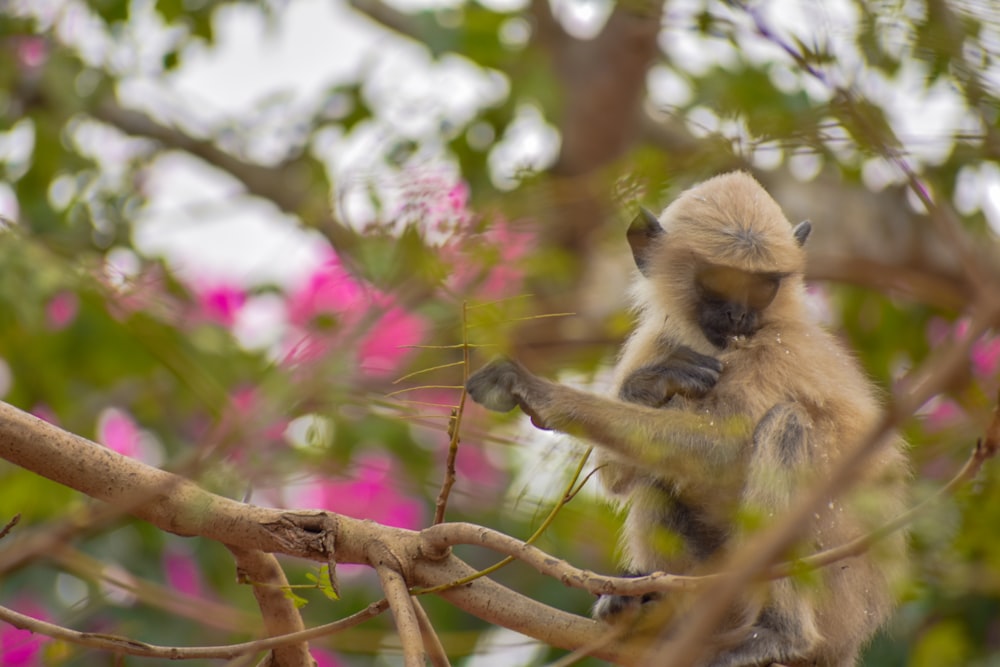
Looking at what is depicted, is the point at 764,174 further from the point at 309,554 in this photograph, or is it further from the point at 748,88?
the point at 309,554

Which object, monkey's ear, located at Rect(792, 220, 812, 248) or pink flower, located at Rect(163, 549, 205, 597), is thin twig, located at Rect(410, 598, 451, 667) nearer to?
monkey's ear, located at Rect(792, 220, 812, 248)

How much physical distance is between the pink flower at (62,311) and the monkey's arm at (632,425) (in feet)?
9.60

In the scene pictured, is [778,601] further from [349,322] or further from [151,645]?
[151,645]

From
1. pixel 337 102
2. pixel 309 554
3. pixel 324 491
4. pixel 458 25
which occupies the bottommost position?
pixel 324 491

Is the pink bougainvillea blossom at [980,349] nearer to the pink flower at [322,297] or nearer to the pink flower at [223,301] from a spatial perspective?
the pink flower at [322,297]

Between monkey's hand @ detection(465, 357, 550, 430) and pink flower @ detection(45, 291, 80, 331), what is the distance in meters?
2.89

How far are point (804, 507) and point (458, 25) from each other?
5875 mm

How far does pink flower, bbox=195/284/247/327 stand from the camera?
261 inches

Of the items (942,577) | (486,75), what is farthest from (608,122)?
(942,577)

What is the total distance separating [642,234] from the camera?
15.0ft

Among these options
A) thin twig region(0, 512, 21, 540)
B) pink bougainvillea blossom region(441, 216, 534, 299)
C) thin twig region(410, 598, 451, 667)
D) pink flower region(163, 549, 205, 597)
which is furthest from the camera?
pink flower region(163, 549, 205, 597)

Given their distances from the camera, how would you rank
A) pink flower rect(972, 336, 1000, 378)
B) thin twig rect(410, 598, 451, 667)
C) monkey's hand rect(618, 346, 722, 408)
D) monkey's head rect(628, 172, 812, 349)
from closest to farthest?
Result: thin twig rect(410, 598, 451, 667)
monkey's hand rect(618, 346, 722, 408)
monkey's head rect(628, 172, 812, 349)
pink flower rect(972, 336, 1000, 378)

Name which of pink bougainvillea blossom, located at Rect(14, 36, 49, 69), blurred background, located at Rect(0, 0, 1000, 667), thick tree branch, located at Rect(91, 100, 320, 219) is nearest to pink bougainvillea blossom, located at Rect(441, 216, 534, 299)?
blurred background, located at Rect(0, 0, 1000, 667)

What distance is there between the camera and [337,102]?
7652 millimetres
